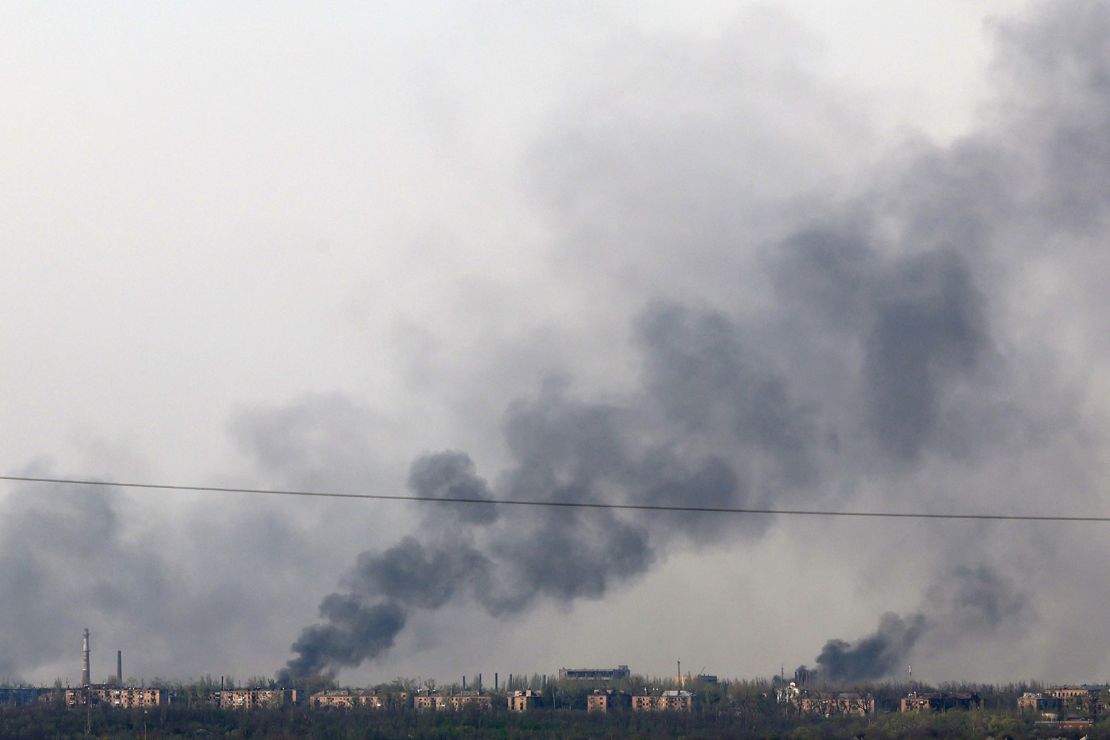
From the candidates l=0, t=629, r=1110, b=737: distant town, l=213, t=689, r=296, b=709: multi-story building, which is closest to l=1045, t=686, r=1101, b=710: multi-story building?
l=0, t=629, r=1110, b=737: distant town

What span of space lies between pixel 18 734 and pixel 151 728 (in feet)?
48.0

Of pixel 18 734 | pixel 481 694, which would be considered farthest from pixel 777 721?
pixel 18 734

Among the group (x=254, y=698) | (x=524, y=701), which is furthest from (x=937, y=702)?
(x=254, y=698)

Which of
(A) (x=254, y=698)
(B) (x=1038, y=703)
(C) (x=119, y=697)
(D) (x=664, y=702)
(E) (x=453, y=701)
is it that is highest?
(C) (x=119, y=697)

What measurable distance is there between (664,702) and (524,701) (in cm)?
1697

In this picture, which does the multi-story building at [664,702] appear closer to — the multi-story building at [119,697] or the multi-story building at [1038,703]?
the multi-story building at [1038,703]

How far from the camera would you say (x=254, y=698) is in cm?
17075

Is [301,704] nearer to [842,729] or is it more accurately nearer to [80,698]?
[80,698]

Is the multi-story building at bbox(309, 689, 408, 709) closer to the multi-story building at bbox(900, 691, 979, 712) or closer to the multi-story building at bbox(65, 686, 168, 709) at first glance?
the multi-story building at bbox(65, 686, 168, 709)

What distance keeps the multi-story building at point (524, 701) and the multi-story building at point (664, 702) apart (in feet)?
38.4

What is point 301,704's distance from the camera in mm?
162125

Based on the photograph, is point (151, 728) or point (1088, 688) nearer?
point (151, 728)

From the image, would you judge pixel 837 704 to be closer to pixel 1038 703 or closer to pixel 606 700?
pixel 1038 703

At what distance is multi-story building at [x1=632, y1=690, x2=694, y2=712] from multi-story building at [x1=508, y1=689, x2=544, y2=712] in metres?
11.7
